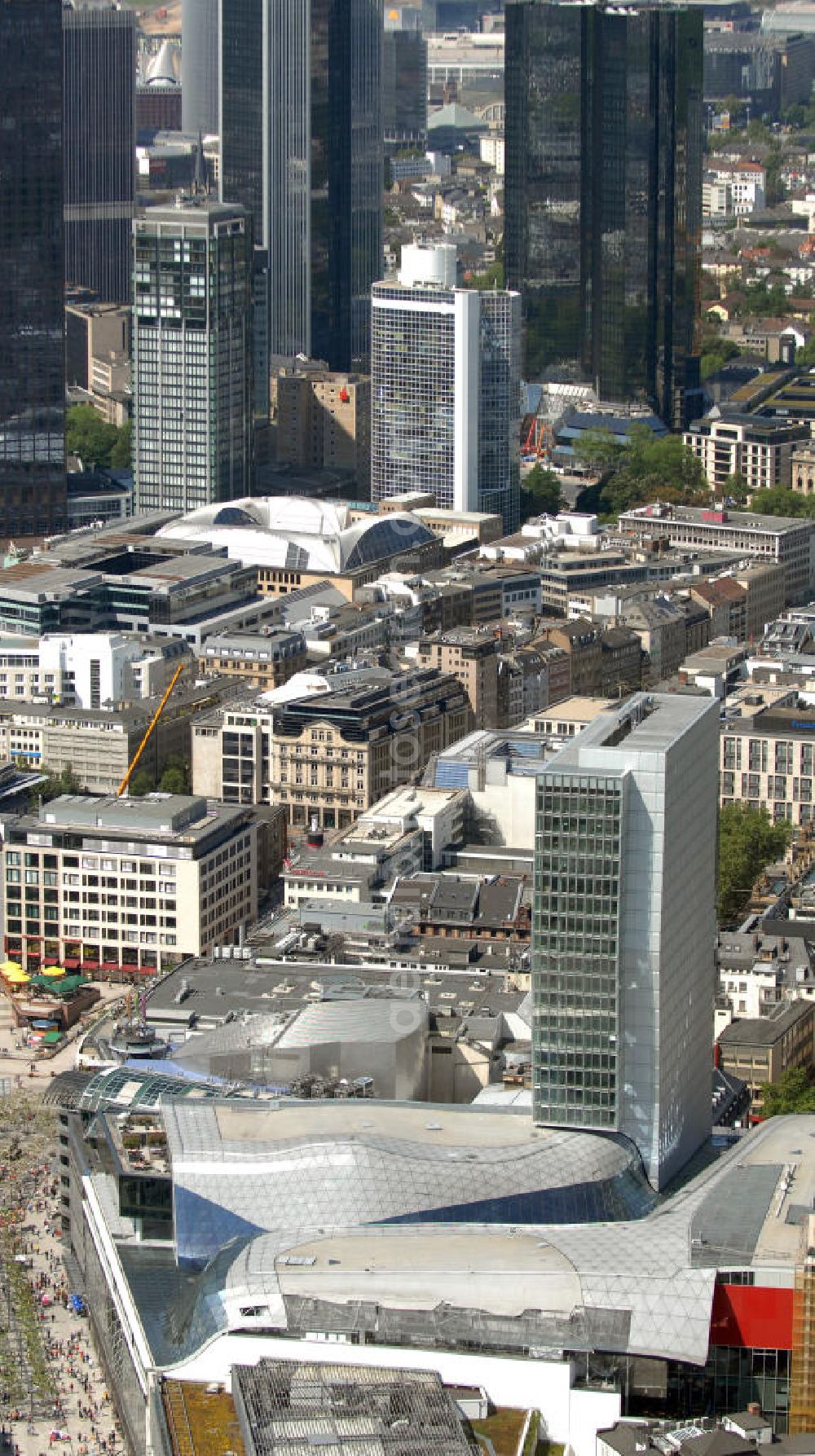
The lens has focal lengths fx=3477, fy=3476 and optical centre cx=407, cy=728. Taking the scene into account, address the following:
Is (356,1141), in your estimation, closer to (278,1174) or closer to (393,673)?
(278,1174)

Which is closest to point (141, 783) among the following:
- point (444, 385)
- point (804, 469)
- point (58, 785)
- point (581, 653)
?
point (58, 785)

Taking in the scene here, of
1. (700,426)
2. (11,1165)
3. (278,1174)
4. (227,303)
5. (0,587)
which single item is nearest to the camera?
(278,1174)

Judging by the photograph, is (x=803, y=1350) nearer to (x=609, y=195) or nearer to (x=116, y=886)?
(x=116, y=886)

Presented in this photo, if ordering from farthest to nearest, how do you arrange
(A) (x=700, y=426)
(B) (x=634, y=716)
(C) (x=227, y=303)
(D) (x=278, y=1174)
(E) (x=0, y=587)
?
(A) (x=700, y=426) → (C) (x=227, y=303) → (E) (x=0, y=587) → (B) (x=634, y=716) → (D) (x=278, y=1174)

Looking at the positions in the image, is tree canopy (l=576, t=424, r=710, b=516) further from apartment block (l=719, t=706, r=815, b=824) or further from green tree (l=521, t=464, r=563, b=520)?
apartment block (l=719, t=706, r=815, b=824)

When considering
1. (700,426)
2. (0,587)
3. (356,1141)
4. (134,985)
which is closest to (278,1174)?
(356,1141)

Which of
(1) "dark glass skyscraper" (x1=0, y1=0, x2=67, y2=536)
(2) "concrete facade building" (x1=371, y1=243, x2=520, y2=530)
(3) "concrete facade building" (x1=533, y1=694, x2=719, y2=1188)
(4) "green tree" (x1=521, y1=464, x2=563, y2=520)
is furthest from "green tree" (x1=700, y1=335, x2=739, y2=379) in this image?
(3) "concrete facade building" (x1=533, y1=694, x2=719, y2=1188)
